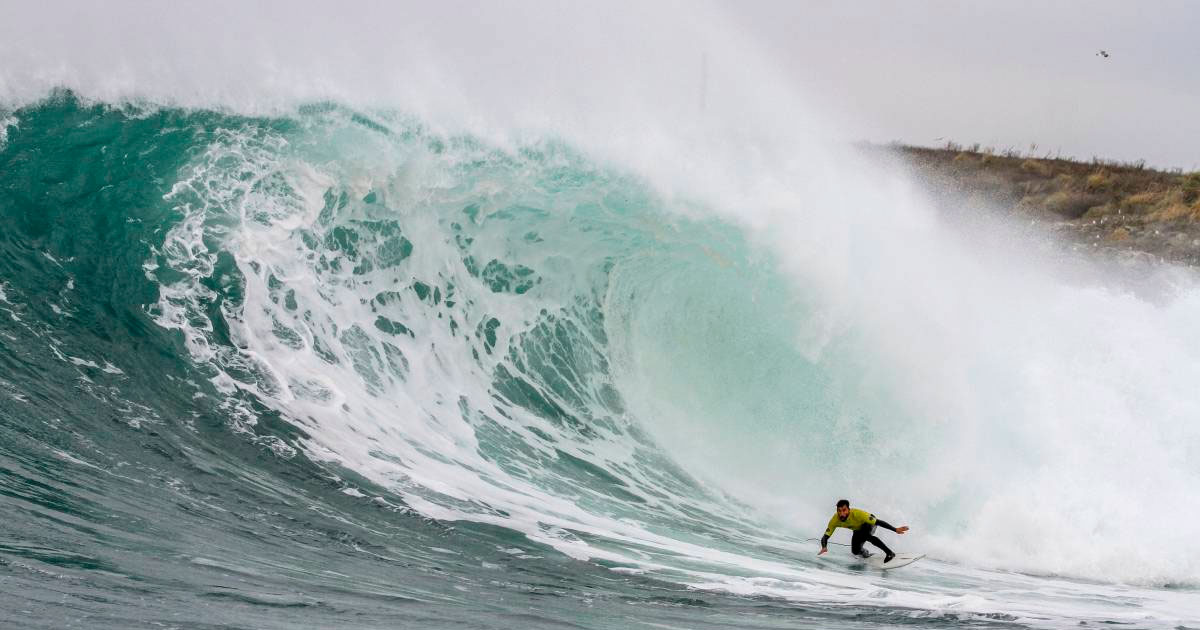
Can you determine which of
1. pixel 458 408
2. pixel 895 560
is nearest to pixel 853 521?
pixel 895 560

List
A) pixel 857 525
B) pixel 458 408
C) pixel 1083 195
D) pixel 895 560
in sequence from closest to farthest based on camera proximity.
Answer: pixel 857 525 < pixel 895 560 < pixel 458 408 < pixel 1083 195

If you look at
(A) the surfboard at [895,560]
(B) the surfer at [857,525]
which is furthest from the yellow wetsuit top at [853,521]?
(A) the surfboard at [895,560]

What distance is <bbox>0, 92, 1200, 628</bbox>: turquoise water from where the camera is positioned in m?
7.96

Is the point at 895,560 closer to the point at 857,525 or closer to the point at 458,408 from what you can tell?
the point at 857,525

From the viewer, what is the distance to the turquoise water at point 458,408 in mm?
7965

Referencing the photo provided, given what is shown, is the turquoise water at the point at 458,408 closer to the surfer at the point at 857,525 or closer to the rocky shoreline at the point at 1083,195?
the surfer at the point at 857,525

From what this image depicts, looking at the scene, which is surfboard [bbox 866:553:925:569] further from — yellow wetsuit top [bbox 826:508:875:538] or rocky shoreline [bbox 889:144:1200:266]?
rocky shoreline [bbox 889:144:1200:266]

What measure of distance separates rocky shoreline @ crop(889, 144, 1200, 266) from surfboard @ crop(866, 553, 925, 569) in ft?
52.7

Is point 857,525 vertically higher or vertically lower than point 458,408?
lower

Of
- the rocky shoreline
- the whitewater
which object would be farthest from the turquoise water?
the rocky shoreline

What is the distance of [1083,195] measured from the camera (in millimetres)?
30094

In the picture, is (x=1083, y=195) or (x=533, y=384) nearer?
(x=533, y=384)

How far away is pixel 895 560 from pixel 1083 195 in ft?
Answer: 75.1

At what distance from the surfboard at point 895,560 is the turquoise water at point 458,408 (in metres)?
0.33
